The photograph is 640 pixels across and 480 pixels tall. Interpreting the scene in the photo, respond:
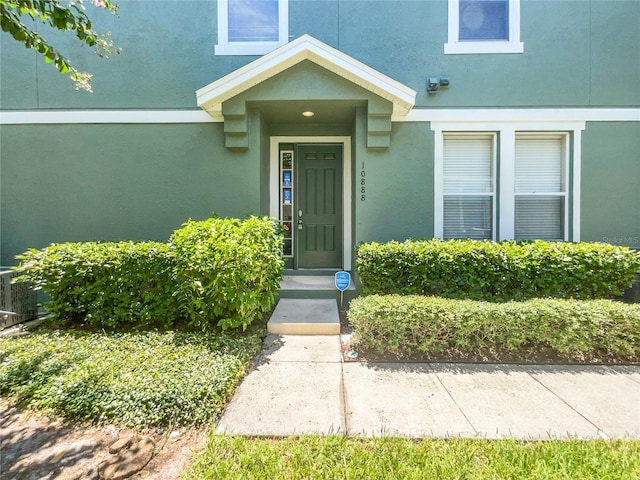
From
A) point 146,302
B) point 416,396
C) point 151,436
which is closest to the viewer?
point 151,436

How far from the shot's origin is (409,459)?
2.06 metres

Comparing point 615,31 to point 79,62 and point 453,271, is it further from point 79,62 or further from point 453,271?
point 79,62

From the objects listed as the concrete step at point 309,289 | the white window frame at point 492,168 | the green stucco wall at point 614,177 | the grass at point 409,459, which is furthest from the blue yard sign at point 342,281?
the green stucco wall at point 614,177

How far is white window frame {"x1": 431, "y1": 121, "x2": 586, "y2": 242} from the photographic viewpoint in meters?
5.45

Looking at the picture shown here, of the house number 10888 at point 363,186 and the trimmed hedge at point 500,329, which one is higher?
the house number 10888 at point 363,186

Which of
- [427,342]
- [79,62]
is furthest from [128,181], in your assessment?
[427,342]

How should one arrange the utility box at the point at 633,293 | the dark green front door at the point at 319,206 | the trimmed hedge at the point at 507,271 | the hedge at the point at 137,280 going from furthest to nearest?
the dark green front door at the point at 319,206 < the utility box at the point at 633,293 < the trimmed hedge at the point at 507,271 < the hedge at the point at 137,280

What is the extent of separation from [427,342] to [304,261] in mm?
3508

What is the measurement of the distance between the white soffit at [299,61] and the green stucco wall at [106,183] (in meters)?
0.98

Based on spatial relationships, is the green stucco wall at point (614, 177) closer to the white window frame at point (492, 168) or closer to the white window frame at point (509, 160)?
the white window frame at point (509, 160)

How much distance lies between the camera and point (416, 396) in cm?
282

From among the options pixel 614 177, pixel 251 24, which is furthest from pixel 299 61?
pixel 614 177

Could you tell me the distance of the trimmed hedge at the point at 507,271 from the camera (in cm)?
429

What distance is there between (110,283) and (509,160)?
21.9 ft
